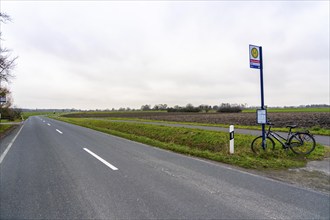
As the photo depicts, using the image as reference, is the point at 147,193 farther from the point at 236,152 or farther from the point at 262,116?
the point at 262,116

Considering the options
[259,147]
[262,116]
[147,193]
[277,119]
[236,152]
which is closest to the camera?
[147,193]

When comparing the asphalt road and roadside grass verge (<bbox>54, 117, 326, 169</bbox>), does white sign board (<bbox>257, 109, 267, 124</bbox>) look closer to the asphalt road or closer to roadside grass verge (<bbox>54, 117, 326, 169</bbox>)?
roadside grass verge (<bbox>54, 117, 326, 169</bbox>)

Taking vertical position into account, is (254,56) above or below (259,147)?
above

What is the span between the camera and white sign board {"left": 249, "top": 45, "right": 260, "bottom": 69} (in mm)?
8672

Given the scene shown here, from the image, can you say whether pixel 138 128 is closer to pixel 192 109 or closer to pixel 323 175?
pixel 323 175

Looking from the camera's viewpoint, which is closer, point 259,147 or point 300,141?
point 300,141

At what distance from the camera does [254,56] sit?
8766mm

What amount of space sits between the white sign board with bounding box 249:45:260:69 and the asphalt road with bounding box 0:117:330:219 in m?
4.23

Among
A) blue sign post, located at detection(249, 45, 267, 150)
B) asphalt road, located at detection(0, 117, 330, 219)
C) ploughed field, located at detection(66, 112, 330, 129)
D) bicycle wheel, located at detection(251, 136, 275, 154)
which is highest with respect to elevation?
blue sign post, located at detection(249, 45, 267, 150)

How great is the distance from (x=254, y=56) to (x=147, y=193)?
686 centimetres

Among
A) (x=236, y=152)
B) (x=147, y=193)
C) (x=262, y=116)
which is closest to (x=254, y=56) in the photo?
(x=262, y=116)

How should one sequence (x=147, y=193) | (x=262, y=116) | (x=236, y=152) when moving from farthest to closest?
1. (x=236, y=152)
2. (x=262, y=116)
3. (x=147, y=193)

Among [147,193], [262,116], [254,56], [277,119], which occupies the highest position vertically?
[254,56]

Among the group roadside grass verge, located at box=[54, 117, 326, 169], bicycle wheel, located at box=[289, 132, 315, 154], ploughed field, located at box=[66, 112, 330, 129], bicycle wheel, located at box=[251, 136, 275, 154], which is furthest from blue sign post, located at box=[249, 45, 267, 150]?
ploughed field, located at box=[66, 112, 330, 129]
